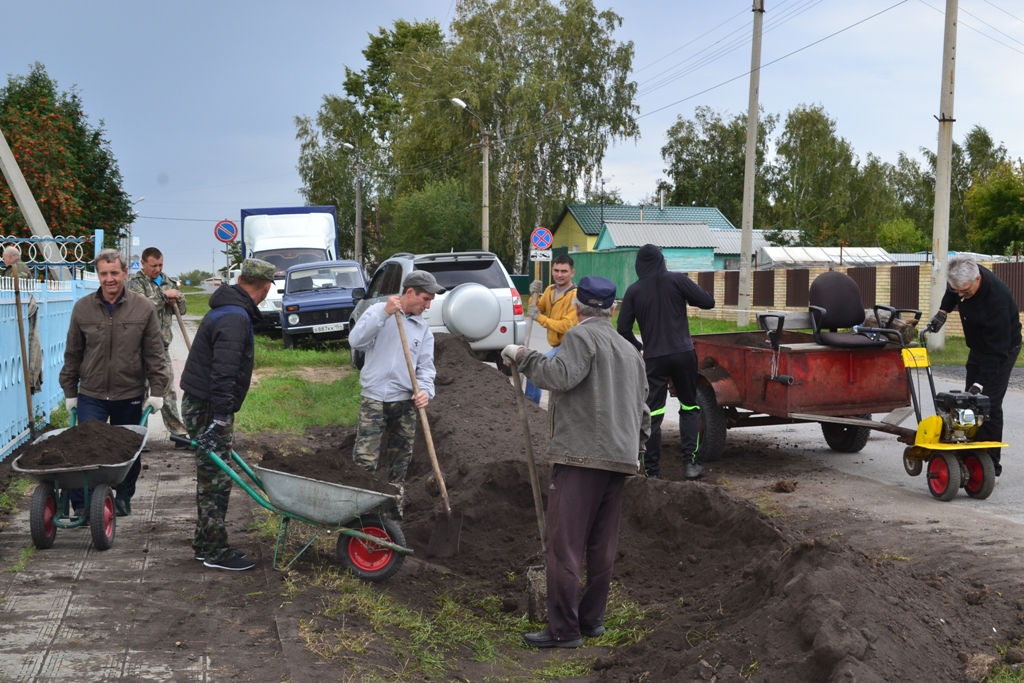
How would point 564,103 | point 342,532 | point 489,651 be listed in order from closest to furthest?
point 489,651 → point 342,532 → point 564,103

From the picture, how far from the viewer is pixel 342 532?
5547mm

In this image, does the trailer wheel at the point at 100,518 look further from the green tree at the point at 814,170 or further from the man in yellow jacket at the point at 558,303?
the green tree at the point at 814,170

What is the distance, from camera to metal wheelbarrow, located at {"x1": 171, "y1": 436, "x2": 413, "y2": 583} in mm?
5367

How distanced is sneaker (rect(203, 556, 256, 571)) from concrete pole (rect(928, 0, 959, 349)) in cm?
1655

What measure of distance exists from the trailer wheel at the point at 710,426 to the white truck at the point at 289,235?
18.7 metres

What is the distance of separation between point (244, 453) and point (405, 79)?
45795mm

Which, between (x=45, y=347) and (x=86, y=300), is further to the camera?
(x=45, y=347)

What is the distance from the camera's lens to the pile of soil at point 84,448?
5980mm

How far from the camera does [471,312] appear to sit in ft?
45.1

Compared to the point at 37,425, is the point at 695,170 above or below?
above

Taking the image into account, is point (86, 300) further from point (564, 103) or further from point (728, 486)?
point (564, 103)

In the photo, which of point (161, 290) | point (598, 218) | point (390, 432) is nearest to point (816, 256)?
point (598, 218)

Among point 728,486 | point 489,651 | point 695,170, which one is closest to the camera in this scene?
point 489,651

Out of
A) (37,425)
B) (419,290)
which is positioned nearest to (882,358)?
(419,290)
